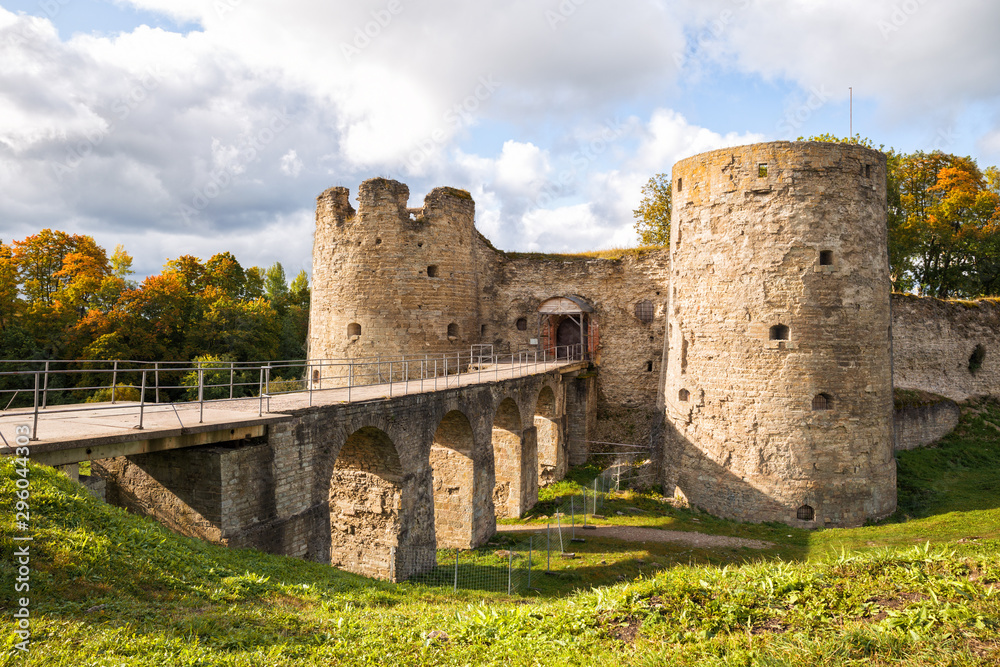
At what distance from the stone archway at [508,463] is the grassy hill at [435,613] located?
10.8m

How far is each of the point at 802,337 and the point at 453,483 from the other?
11.1 meters

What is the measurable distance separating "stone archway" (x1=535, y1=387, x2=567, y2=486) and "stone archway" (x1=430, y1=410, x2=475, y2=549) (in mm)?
6698

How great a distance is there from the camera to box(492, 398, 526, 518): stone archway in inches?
766

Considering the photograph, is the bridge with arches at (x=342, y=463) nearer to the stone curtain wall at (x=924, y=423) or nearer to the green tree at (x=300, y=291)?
the stone curtain wall at (x=924, y=423)

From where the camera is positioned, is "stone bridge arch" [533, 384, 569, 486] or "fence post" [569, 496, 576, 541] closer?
"fence post" [569, 496, 576, 541]

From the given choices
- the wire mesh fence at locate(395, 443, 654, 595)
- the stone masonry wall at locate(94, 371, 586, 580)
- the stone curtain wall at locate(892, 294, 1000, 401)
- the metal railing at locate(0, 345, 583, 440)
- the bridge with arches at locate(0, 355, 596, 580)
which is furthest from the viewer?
the stone curtain wall at locate(892, 294, 1000, 401)

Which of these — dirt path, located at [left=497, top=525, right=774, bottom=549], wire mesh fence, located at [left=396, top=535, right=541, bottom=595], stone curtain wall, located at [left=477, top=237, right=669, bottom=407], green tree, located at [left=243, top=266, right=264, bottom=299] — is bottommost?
wire mesh fence, located at [left=396, top=535, right=541, bottom=595]

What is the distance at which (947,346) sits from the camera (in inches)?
1024

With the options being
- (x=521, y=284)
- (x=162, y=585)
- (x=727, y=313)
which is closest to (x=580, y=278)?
(x=521, y=284)

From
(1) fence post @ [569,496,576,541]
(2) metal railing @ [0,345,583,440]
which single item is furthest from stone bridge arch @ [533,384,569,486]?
(1) fence post @ [569,496,576,541]

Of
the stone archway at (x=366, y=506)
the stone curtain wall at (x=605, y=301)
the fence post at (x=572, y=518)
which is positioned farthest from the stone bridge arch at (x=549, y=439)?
the stone archway at (x=366, y=506)

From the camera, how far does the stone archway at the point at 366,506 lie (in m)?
13.4

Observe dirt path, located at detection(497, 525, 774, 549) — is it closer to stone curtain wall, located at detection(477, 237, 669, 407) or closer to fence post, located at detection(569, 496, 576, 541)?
fence post, located at detection(569, 496, 576, 541)

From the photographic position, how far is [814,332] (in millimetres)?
17750
